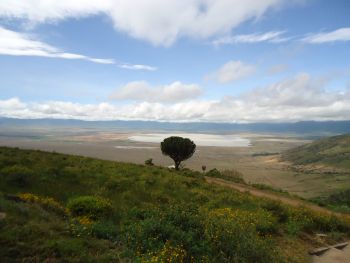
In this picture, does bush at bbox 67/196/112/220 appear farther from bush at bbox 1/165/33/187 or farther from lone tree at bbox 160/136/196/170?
lone tree at bbox 160/136/196/170

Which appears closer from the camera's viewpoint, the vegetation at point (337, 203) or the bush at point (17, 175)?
the bush at point (17, 175)

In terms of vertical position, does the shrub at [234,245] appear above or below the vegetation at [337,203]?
above

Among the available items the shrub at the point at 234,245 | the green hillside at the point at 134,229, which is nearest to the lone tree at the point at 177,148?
the green hillside at the point at 134,229

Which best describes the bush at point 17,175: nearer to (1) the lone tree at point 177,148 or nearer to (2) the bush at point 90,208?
(2) the bush at point 90,208

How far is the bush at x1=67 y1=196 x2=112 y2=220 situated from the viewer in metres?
14.6

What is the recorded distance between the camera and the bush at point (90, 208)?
14562 millimetres

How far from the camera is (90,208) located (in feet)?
48.7

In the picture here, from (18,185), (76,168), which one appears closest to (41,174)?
(18,185)

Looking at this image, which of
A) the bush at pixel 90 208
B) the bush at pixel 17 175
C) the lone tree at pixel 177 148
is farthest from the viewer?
the lone tree at pixel 177 148

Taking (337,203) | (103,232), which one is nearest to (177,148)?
(337,203)

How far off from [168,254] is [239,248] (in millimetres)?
2489

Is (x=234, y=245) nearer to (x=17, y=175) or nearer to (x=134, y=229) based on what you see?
(x=134, y=229)

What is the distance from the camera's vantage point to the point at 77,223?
38.0 feet

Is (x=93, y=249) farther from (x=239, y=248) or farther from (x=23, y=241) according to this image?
(x=239, y=248)
